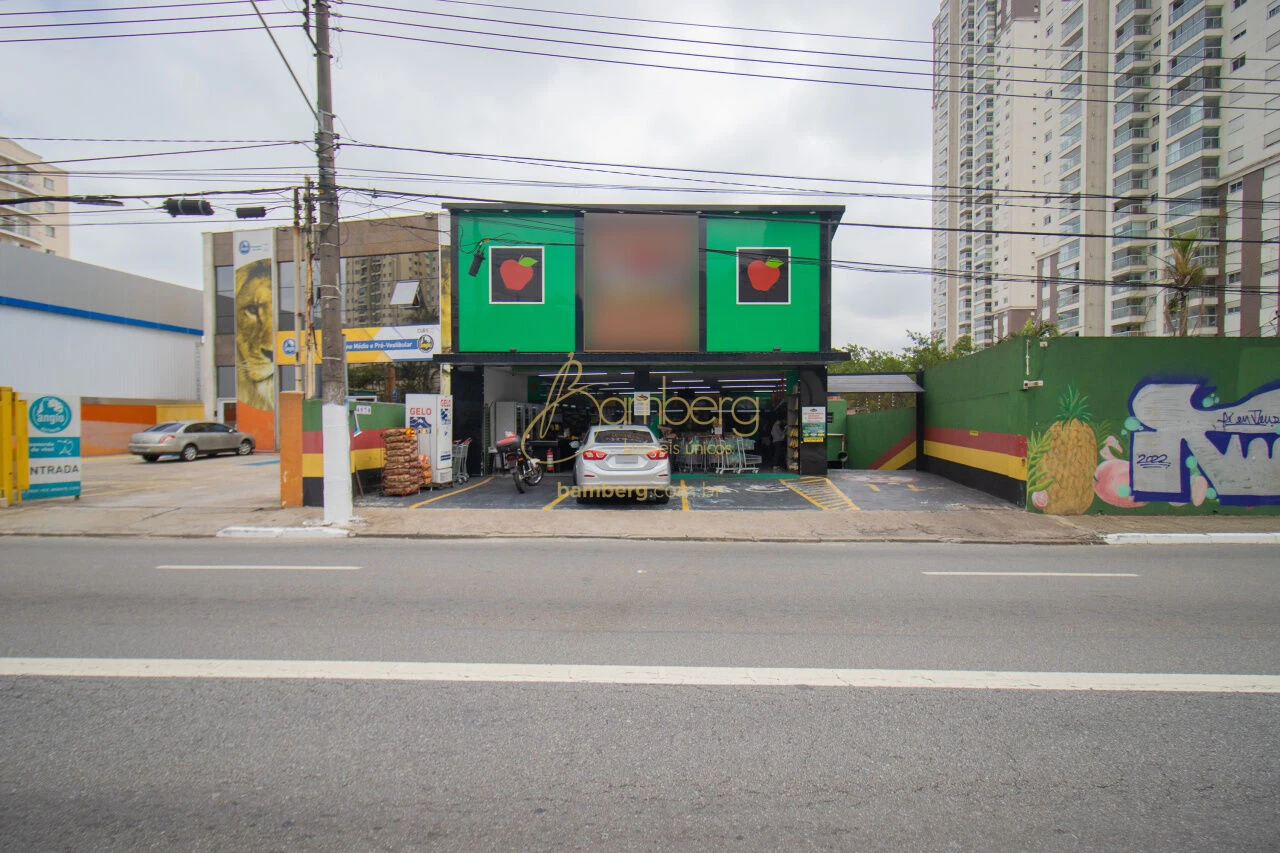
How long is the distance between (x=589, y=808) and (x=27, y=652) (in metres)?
4.64

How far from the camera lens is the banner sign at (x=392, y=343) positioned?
23.7 m

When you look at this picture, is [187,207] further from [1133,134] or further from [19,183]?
[19,183]

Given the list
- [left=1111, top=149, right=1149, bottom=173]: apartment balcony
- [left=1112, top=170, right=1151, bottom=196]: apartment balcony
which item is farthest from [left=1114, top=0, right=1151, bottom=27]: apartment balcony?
[left=1112, top=170, right=1151, bottom=196]: apartment balcony

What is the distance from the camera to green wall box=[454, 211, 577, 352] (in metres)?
16.3

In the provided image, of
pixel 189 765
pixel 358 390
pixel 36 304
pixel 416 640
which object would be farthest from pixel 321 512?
pixel 36 304

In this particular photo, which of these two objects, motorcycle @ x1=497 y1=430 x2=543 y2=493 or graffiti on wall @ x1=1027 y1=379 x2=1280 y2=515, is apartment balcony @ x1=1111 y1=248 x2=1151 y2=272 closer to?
graffiti on wall @ x1=1027 y1=379 x2=1280 y2=515

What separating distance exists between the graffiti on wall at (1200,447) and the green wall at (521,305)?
12.2m

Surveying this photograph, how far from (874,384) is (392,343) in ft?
57.2

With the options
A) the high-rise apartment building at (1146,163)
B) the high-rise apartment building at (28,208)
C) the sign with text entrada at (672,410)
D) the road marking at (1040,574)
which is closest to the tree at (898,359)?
the high-rise apartment building at (1146,163)

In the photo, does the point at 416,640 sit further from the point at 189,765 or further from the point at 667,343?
the point at 667,343

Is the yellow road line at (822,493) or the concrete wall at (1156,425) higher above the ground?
the concrete wall at (1156,425)

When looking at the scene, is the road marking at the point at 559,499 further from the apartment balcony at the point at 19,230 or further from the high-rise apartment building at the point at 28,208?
the apartment balcony at the point at 19,230

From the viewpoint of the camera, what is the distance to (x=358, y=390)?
80.9 feet

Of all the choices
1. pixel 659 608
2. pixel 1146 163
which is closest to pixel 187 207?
pixel 659 608
